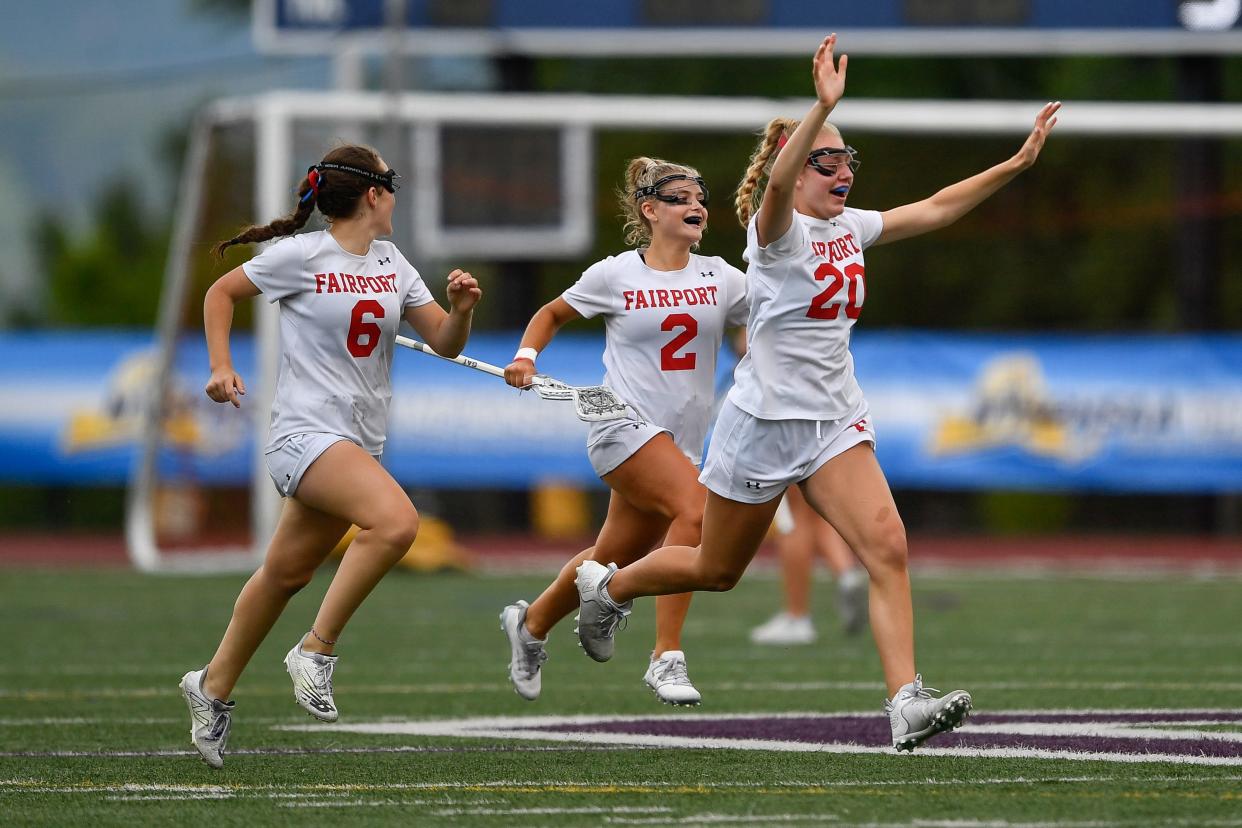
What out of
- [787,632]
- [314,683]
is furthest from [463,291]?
[787,632]

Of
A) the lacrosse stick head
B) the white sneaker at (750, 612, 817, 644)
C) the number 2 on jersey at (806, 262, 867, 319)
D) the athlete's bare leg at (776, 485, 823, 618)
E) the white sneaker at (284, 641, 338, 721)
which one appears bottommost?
the white sneaker at (750, 612, 817, 644)

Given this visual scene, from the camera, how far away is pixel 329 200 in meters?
7.36

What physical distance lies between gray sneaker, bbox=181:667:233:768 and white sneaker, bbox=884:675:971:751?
2.04 meters

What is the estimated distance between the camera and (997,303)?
2836 cm

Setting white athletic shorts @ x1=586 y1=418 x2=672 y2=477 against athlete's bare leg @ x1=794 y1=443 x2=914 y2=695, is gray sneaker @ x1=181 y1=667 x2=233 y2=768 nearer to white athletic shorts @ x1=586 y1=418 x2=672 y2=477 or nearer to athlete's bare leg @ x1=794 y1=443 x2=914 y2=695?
white athletic shorts @ x1=586 y1=418 x2=672 y2=477

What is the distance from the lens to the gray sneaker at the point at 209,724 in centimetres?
692

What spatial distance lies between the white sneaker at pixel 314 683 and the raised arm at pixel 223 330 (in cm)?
83

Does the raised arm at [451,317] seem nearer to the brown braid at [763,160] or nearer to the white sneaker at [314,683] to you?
the brown braid at [763,160]

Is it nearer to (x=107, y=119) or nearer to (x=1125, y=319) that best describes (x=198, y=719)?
(x=1125, y=319)

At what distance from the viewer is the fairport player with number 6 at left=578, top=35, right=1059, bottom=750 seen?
6742 millimetres

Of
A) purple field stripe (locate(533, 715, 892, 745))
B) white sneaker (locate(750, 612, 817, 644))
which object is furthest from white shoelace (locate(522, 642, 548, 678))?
white sneaker (locate(750, 612, 817, 644))

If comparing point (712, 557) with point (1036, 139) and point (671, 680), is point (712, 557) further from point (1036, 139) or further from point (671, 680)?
point (1036, 139)

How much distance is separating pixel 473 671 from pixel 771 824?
193 inches

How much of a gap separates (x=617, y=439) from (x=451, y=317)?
1.06m
